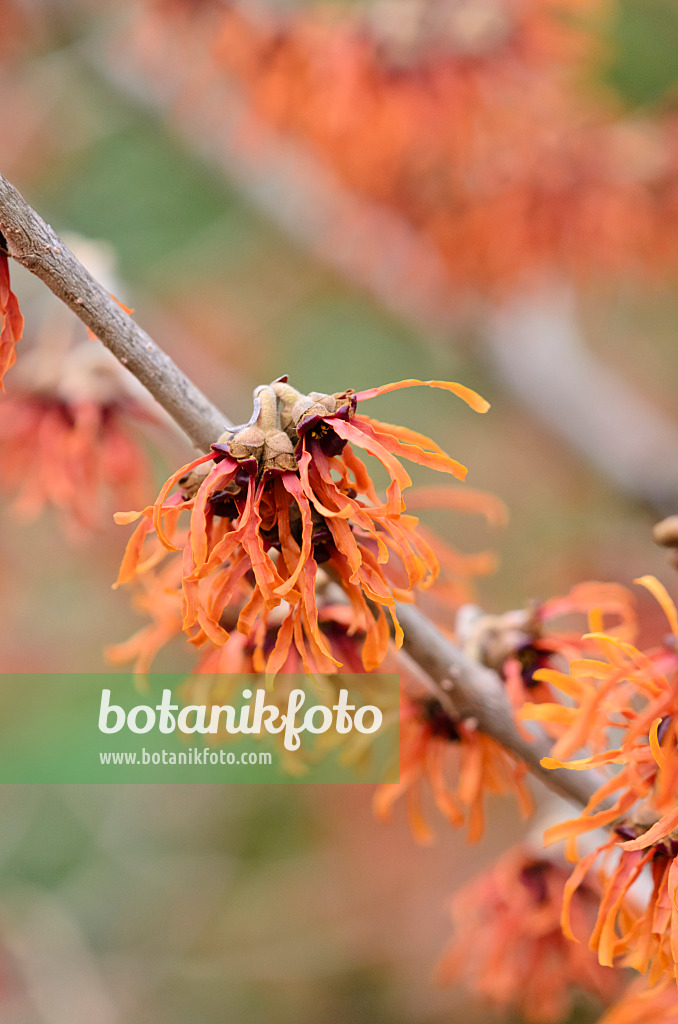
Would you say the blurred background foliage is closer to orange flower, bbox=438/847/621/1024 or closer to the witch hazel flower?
orange flower, bbox=438/847/621/1024

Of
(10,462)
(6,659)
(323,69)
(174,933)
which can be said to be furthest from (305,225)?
(174,933)

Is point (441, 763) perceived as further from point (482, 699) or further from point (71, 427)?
point (71, 427)

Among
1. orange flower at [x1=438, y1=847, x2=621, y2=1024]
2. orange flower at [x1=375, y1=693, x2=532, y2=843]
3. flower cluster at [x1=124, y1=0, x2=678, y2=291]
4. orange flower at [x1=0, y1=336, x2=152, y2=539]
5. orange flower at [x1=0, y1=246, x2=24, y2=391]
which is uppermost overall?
flower cluster at [x1=124, y1=0, x2=678, y2=291]

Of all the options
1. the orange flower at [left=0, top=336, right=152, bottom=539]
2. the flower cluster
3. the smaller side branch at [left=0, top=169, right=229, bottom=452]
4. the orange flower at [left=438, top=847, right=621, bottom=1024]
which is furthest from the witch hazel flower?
the flower cluster

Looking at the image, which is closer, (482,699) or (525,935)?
(482,699)

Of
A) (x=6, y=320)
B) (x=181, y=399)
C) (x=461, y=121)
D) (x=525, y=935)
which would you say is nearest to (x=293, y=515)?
(x=181, y=399)

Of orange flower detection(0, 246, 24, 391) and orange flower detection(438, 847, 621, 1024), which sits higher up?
orange flower detection(0, 246, 24, 391)
